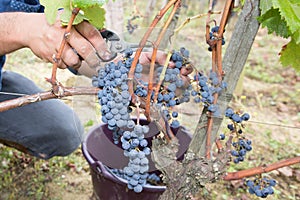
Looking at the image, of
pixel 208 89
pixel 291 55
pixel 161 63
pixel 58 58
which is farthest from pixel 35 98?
pixel 291 55

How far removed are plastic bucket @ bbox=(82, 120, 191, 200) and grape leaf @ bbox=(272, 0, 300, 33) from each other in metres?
0.58

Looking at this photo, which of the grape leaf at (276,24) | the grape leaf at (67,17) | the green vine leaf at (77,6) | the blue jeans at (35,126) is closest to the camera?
the green vine leaf at (77,6)

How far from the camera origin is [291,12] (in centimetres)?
87

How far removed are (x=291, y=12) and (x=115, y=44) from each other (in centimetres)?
44

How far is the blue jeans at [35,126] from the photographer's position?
70.4 inches

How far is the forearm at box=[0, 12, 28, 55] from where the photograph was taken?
1143 mm

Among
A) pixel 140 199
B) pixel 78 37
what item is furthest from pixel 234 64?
pixel 140 199

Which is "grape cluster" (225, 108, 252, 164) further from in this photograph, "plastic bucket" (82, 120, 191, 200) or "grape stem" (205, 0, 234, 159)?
"plastic bucket" (82, 120, 191, 200)

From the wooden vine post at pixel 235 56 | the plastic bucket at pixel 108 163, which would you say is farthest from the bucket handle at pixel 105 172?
the wooden vine post at pixel 235 56

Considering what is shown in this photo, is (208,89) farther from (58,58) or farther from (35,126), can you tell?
(35,126)

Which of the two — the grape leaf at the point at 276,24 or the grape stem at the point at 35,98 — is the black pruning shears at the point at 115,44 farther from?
the grape leaf at the point at 276,24

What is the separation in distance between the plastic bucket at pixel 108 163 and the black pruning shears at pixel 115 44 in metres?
0.41

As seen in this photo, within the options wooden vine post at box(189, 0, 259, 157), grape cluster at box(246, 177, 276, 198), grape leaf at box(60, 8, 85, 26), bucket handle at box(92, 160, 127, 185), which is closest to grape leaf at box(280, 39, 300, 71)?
wooden vine post at box(189, 0, 259, 157)

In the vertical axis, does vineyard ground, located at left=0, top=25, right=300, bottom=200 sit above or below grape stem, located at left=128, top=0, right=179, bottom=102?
below
